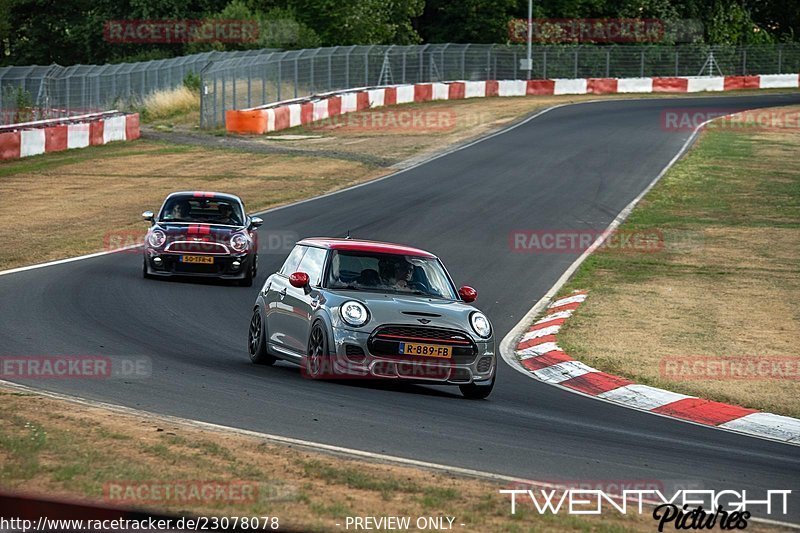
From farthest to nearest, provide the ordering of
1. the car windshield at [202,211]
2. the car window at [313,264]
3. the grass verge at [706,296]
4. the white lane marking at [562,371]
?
the car windshield at [202,211] < the grass verge at [706,296] < the white lane marking at [562,371] < the car window at [313,264]

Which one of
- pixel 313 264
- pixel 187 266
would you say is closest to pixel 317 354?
pixel 313 264

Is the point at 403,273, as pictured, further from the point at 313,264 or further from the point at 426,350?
the point at 426,350

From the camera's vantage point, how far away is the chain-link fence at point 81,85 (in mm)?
46781

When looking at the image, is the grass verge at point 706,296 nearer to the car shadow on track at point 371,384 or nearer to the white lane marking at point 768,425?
the white lane marking at point 768,425

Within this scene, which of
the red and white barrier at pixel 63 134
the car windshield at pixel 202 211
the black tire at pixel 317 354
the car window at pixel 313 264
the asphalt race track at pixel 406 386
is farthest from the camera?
the red and white barrier at pixel 63 134

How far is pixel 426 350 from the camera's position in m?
12.1

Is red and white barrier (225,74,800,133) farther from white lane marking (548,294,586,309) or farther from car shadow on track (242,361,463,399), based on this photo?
car shadow on track (242,361,463,399)

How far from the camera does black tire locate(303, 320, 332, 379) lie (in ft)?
40.5

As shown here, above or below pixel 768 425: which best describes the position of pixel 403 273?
above

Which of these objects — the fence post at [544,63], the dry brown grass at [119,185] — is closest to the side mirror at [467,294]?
the dry brown grass at [119,185]

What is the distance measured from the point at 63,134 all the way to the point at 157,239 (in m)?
21.6

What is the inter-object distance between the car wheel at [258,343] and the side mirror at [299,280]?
34.6 inches

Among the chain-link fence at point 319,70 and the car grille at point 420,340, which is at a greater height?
the chain-link fence at point 319,70

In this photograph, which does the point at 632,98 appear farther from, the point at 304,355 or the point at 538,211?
the point at 304,355
